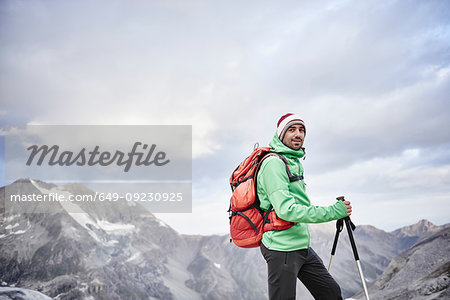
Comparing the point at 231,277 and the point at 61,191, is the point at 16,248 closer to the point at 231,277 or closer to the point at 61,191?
the point at 61,191

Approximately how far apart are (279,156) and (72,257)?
365 feet

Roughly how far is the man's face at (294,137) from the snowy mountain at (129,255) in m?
85.9

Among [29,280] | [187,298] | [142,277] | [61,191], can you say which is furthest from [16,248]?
[187,298]

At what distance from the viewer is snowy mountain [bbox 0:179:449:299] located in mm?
95625

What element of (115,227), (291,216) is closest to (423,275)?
(291,216)

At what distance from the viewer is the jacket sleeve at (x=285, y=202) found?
3246 millimetres

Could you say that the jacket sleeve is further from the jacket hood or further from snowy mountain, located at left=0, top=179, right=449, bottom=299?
snowy mountain, located at left=0, top=179, right=449, bottom=299

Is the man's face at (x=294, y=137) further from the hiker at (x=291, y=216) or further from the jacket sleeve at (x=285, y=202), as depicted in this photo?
the jacket sleeve at (x=285, y=202)

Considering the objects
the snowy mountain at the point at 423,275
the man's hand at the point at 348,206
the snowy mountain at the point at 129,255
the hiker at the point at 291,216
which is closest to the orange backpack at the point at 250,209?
the hiker at the point at 291,216

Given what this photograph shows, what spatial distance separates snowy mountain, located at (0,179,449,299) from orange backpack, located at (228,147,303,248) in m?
86.0

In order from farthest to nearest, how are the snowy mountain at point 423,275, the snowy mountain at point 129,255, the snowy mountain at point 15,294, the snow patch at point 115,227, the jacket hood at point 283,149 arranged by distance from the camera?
the snow patch at point 115,227 < the snowy mountain at point 129,255 < the snowy mountain at point 15,294 < the snowy mountain at point 423,275 < the jacket hood at point 283,149

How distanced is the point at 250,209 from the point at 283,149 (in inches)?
31.2

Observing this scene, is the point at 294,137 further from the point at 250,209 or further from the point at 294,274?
the point at 294,274

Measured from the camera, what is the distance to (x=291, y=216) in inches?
128
